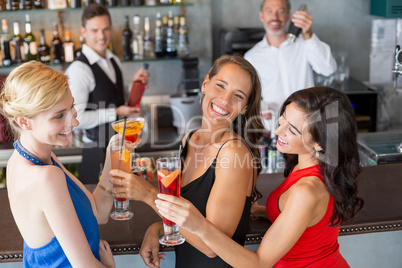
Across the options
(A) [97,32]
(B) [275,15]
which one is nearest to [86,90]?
(A) [97,32]

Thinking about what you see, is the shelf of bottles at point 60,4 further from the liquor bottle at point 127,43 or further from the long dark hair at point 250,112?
the long dark hair at point 250,112

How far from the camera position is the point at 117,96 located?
11.3ft

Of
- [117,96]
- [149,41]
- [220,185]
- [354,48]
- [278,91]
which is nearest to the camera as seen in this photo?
[220,185]

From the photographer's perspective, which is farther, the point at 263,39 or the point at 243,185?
the point at 263,39

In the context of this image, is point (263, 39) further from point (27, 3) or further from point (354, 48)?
point (27, 3)

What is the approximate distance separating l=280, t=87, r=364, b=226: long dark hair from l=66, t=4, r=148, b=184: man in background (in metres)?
1.83

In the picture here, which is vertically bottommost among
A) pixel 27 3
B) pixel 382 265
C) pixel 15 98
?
pixel 382 265

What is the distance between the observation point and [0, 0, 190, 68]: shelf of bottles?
3891mm

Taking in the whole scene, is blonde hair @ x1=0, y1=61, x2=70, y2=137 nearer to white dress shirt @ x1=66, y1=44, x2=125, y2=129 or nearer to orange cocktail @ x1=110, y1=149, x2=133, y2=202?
orange cocktail @ x1=110, y1=149, x2=133, y2=202

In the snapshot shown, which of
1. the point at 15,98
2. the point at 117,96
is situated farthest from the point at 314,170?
the point at 117,96

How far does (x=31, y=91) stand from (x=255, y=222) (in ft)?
3.05

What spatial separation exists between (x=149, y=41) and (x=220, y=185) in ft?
8.93

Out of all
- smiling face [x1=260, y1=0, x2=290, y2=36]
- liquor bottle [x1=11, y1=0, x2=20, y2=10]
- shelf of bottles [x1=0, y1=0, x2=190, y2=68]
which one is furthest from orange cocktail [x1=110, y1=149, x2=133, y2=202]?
liquor bottle [x1=11, y1=0, x2=20, y2=10]

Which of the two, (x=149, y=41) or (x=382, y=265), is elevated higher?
(x=149, y=41)
